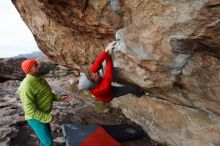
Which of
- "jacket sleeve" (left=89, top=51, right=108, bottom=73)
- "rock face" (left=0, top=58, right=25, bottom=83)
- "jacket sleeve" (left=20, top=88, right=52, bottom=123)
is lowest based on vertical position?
"rock face" (left=0, top=58, right=25, bottom=83)

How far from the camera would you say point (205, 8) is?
488cm

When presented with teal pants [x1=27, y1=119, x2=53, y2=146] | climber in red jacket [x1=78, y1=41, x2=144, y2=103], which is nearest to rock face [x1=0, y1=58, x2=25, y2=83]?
climber in red jacket [x1=78, y1=41, x2=144, y2=103]

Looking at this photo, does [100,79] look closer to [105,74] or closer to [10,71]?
[105,74]

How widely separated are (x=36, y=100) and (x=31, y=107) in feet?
1.21

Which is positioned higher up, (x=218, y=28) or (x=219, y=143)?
(x=218, y=28)

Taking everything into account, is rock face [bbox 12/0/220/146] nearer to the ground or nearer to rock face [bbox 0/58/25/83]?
the ground

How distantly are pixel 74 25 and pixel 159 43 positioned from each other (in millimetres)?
3568

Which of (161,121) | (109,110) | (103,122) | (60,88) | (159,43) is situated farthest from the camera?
(60,88)

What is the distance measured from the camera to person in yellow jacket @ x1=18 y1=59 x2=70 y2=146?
6.73m

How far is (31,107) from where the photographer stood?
22.0ft

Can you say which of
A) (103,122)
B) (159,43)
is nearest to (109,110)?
(103,122)

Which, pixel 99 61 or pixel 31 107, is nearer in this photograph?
pixel 31 107

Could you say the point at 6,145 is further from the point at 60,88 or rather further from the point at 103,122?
the point at 60,88

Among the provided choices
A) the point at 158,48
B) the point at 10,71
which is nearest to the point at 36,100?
Answer: the point at 158,48
